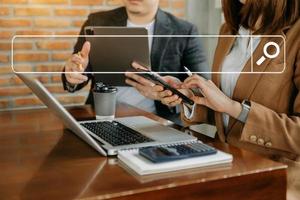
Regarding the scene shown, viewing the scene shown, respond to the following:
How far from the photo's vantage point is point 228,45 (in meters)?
1.09

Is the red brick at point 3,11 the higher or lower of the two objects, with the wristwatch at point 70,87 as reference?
higher

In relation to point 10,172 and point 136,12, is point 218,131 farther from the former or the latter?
point 10,172

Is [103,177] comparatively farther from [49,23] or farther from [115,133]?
[49,23]

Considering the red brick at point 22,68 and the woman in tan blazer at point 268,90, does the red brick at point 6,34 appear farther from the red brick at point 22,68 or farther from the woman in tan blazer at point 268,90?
the woman in tan blazer at point 268,90

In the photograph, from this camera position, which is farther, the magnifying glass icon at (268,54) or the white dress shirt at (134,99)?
the white dress shirt at (134,99)

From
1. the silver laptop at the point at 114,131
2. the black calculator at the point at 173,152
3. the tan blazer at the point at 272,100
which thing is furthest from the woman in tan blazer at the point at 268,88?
the black calculator at the point at 173,152

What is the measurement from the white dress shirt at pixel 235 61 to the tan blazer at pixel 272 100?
0.02 m

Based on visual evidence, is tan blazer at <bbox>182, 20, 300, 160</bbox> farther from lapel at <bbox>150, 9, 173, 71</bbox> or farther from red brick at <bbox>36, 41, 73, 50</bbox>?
red brick at <bbox>36, 41, 73, 50</bbox>

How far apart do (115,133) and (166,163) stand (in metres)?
0.24

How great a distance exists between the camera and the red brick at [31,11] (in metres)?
0.97

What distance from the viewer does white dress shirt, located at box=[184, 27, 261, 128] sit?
104 centimetres

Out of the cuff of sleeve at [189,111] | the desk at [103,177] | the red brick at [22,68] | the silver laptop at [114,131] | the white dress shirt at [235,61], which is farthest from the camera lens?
the cuff of sleeve at [189,111]

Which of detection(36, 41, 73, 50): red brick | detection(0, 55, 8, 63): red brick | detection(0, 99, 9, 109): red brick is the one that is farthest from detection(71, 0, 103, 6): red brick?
detection(0, 99, 9, 109): red brick

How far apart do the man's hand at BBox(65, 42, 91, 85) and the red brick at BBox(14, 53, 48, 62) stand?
0.20 feet
